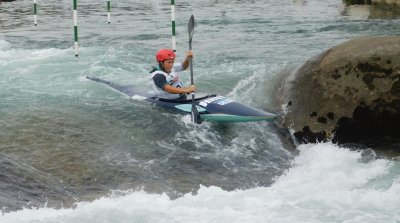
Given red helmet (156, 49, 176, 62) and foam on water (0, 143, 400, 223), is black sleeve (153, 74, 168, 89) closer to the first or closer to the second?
red helmet (156, 49, 176, 62)

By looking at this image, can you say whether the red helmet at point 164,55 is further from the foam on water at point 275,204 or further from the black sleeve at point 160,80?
the foam on water at point 275,204

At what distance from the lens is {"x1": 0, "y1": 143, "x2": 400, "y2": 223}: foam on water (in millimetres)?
4566

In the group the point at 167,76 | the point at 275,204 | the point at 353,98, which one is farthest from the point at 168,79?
the point at 275,204

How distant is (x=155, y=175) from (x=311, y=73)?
2.76m

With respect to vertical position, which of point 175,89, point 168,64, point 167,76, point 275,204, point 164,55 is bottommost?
point 275,204

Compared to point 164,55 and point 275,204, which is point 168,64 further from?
point 275,204

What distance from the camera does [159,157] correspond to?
6.13 m

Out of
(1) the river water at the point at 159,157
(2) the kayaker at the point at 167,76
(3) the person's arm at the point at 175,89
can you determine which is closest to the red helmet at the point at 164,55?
(2) the kayaker at the point at 167,76

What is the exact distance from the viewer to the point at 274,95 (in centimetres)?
819

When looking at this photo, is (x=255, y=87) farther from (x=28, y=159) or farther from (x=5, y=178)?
(x=5, y=178)

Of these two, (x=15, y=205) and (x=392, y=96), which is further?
(x=392, y=96)

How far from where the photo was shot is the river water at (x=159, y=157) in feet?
15.7

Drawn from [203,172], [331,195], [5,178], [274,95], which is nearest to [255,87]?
[274,95]

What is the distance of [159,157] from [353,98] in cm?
244
